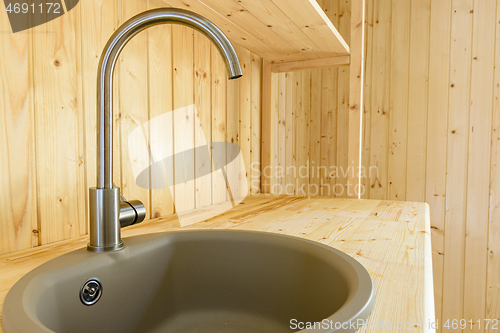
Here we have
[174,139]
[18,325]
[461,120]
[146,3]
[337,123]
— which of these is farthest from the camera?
[337,123]

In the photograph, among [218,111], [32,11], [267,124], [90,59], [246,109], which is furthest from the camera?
[267,124]

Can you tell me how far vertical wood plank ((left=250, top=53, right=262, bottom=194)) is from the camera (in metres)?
1.50

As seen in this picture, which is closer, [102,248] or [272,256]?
[102,248]

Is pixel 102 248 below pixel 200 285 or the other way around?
the other way around

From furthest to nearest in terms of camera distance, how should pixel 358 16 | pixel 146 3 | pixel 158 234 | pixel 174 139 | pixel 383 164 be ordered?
pixel 383 164
pixel 358 16
pixel 174 139
pixel 146 3
pixel 158 234

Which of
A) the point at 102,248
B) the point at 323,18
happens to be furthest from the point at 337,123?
the point at 102,248

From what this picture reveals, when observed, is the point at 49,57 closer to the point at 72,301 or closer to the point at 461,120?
the point at 72,301

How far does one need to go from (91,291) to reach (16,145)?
1.00 feet

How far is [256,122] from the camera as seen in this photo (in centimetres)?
154

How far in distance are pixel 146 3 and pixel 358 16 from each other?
2.86 feet

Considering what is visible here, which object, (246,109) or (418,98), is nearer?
(246,109)

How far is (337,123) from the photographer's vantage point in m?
2.34

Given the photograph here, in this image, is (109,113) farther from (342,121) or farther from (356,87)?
(342,121)

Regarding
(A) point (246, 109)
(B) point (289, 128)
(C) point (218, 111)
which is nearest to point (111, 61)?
(C) point (218, 111)
